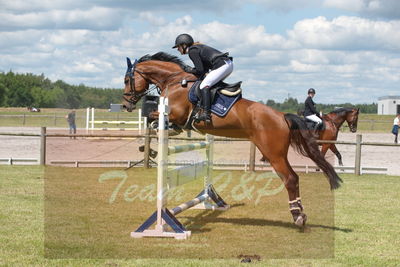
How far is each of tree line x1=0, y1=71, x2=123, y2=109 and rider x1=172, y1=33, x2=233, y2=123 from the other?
5418cm

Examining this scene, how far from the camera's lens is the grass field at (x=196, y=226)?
5.95 meters

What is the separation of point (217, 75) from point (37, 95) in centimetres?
6192

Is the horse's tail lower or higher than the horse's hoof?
higher

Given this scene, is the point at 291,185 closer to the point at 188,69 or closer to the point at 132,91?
the point at 188,69

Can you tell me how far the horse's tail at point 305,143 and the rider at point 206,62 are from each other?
1.11 m

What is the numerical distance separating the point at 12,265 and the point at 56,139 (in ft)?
61.2

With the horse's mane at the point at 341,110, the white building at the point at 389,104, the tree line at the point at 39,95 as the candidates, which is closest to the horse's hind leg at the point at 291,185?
the horse's mane at the point at 341,110

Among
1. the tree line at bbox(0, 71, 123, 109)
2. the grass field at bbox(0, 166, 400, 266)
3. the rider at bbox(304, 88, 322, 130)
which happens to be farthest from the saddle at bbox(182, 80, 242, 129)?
the tree line at bbox(0, 71, 123, 109)

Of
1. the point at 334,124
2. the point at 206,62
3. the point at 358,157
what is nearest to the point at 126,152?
the point at 334,124

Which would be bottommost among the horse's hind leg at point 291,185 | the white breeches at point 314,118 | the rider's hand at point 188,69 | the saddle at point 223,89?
Result: the horse's hind leg at point 291,185

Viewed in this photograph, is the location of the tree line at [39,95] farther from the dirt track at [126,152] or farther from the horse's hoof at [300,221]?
the horse's hoof at [300,221]

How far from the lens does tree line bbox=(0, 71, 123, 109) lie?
207ft

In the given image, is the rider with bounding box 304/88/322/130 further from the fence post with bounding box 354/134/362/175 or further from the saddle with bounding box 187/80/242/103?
the saddle with bounding box 187/80/242/103

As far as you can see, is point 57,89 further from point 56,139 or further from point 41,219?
point 41,219
